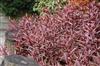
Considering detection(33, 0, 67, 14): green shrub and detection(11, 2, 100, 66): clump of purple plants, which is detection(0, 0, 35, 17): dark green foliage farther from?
detection(11, 2, 100, 66): clump of purple plants

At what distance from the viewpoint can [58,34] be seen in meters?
5.14

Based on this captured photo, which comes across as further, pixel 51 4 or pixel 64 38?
pixel 51 4

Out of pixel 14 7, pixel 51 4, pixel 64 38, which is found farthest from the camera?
pixel 14 7

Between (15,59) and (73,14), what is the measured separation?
1431 mm

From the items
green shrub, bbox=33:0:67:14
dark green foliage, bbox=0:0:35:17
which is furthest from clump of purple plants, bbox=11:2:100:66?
dark green foliage, bbox=0:0:35:17

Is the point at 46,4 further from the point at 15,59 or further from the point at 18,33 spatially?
the point at 15,59

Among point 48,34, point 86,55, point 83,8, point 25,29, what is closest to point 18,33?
point 25,29

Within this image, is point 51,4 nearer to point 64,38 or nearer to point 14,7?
point 14,7

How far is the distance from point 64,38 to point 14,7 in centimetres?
553

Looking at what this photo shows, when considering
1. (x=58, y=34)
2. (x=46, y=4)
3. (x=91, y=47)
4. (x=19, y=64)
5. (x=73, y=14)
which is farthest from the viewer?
(x=46, y=4)

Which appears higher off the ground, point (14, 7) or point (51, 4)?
point (51, 4)

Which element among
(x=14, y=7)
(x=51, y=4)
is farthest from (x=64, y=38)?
(x=14, y=7)

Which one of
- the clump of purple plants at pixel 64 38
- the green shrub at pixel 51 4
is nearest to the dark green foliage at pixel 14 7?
the green shrub at pixel 51 4

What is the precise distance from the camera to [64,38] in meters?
4.96
